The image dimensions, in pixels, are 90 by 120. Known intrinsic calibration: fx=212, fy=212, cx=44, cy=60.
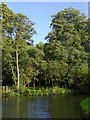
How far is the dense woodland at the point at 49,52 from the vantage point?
107 ft

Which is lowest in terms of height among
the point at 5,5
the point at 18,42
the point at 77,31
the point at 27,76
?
the point at 27,76

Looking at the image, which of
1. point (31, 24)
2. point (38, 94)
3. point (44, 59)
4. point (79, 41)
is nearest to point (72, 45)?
point (79, 41)

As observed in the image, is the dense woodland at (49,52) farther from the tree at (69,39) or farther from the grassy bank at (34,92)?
the grassy bank at (34,92)

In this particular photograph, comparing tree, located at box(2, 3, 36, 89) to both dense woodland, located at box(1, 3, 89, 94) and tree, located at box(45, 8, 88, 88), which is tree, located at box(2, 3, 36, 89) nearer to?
dense woodland, located at box(1, 3, 89, 94)

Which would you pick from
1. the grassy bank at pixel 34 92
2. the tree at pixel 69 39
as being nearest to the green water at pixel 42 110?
the grassy bank at pixel 34 92

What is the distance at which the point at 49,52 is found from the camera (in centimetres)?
3662

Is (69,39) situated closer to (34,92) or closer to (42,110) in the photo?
(34,92)

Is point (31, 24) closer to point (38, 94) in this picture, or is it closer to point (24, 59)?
point (24, 59)

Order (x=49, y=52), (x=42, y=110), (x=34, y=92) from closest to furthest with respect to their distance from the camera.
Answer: (x=42, y=110) < (x=34, y=92) < (x=49, y=52)

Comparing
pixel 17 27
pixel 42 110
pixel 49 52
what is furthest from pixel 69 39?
pixel 42 110

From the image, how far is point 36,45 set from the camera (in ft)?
126

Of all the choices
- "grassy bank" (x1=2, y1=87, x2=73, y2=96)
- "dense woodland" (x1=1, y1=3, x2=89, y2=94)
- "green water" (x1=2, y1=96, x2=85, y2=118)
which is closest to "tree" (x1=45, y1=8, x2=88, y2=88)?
"dense woodland" (x1=1, y1=3, x2=89, y2=94)

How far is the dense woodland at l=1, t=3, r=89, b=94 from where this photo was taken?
32.8 meters

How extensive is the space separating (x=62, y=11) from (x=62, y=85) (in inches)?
524
